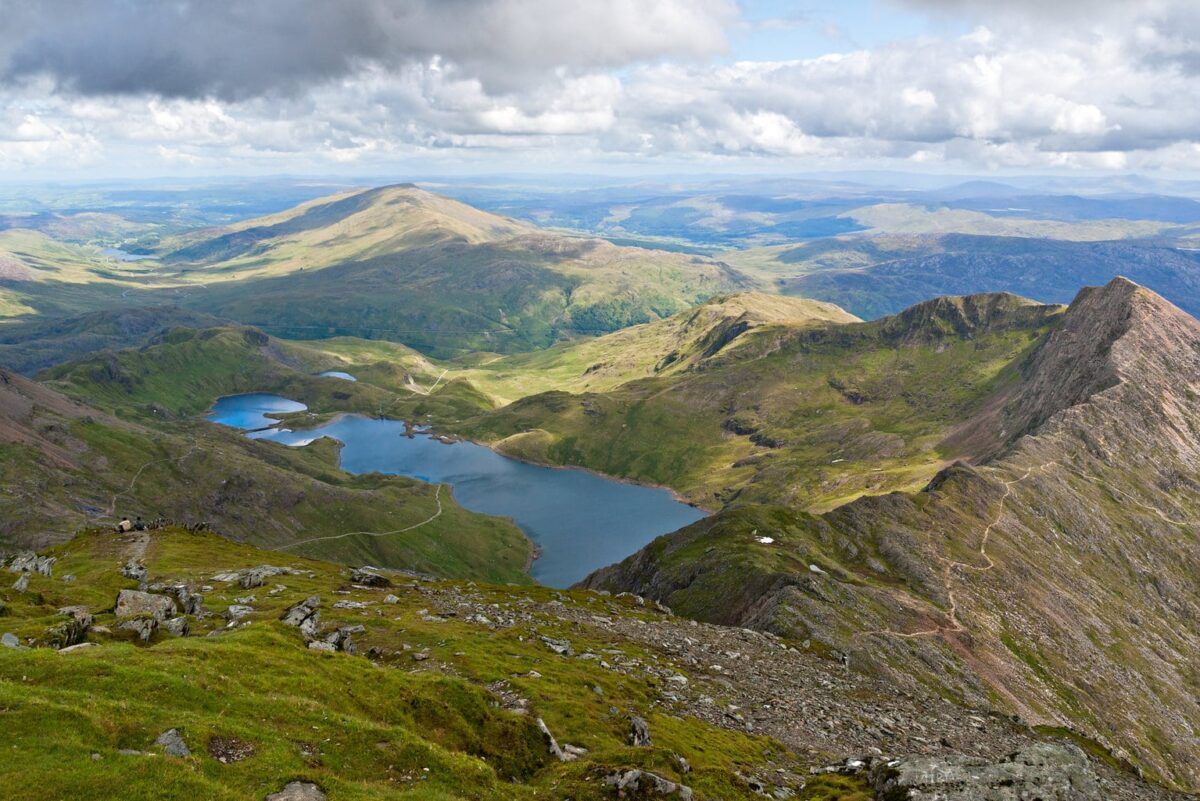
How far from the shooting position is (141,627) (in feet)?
169

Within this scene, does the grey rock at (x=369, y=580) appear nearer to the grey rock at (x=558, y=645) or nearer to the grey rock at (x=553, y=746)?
the grey rock at (x=558, y=645)

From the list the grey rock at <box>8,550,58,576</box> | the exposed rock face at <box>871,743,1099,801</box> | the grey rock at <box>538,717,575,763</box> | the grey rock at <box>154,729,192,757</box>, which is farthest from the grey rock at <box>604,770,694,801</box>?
the grey rock at <box>8,550,58,576</box>

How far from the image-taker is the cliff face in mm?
116062

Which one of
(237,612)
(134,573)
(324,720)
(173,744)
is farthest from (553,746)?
(134,573)

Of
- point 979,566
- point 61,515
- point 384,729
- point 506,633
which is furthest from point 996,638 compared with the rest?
point 61,515

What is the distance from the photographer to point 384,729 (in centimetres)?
3931

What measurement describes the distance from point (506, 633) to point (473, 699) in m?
30.9

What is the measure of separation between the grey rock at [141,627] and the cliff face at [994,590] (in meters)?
87.9

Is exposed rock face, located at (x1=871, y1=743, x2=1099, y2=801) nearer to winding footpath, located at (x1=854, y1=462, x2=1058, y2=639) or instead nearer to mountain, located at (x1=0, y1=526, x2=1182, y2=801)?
mountain, located at (x1=0, y1=526, x2=1182, y2=801)

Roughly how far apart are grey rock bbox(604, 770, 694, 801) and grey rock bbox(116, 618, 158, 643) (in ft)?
117

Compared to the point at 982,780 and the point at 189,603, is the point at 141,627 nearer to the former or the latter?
the point at 189,603

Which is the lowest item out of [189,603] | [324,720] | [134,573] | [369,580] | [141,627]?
[369,580]

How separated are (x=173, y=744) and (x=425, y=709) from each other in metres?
15.8

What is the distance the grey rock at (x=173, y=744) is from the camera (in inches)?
1242
